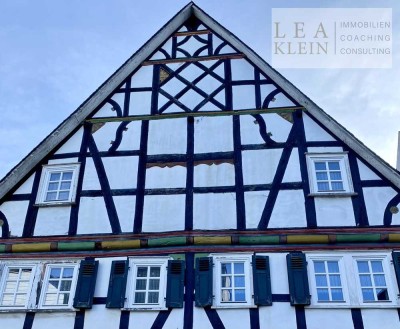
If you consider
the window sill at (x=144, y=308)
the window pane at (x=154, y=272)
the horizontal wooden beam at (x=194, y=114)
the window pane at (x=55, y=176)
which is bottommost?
the window sill at (x=144, y=308)

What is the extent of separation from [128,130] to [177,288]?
159 inches

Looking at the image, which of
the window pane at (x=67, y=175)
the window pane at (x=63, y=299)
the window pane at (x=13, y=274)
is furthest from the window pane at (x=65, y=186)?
the window pane at (x=63, y=299)

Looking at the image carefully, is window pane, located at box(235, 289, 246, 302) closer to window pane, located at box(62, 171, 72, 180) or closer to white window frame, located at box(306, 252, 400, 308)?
white window frame, located at box(306, 252, 400, 308)

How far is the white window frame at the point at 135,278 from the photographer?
10297 mm

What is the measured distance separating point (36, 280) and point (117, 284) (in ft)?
5.42

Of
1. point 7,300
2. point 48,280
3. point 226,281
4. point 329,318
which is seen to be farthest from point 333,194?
point 7,300

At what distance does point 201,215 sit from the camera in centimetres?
1120

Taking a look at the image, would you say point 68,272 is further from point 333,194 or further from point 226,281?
point 333,194

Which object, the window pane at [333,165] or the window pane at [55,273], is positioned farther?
the window pane at [333,165]

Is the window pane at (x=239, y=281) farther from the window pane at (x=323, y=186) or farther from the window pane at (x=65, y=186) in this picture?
the window pane at (x=65, y=186)

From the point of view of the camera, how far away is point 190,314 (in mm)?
10148

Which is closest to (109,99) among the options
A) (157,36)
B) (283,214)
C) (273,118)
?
(157,36)

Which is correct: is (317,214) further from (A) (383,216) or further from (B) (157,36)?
(B) (157,36)

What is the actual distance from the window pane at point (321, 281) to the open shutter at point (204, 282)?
1.96 metres
